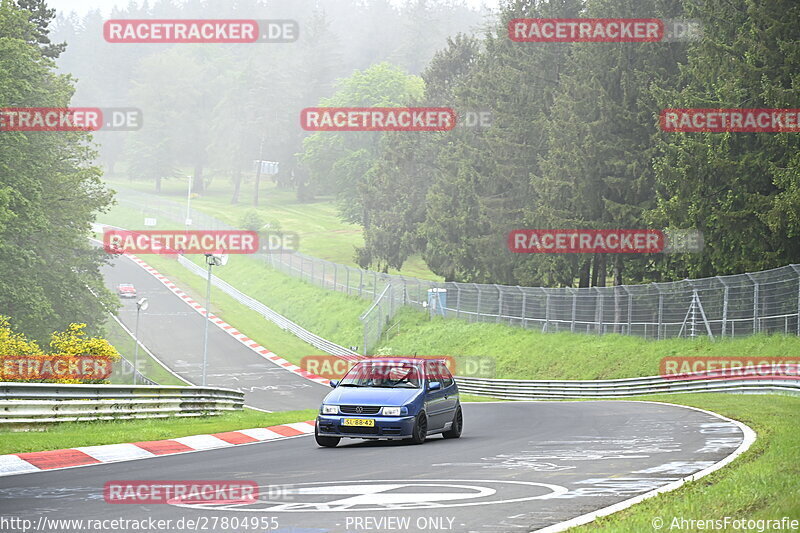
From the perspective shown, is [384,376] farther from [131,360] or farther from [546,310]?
[131,360]

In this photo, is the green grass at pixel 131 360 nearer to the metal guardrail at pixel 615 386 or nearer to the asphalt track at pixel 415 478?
the metal guardrail at pixel 615 386

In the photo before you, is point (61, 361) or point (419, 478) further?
point (61, 361)

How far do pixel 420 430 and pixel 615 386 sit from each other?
23126 mm

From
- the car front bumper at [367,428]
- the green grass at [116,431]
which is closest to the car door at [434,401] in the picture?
the car front bumper at [367,428]

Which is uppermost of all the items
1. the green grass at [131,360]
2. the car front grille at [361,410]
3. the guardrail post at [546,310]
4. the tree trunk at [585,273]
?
the tree trunk at [585,273]

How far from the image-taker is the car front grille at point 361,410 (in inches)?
641

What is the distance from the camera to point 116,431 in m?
17.6

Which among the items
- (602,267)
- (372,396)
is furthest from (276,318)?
(372,396)

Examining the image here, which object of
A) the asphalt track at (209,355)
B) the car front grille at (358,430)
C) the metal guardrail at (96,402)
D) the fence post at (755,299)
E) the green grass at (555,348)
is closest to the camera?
the car front grille at (358,430)

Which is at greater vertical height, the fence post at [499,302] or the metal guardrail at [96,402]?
the fence post at [499,302]

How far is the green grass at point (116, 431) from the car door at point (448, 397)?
Result: 13.7ft

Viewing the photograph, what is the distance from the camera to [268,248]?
88562 mm

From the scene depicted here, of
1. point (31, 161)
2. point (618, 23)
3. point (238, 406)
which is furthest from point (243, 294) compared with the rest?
point (238, 406)

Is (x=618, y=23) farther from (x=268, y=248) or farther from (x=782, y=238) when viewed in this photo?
(x=268, y=248)
